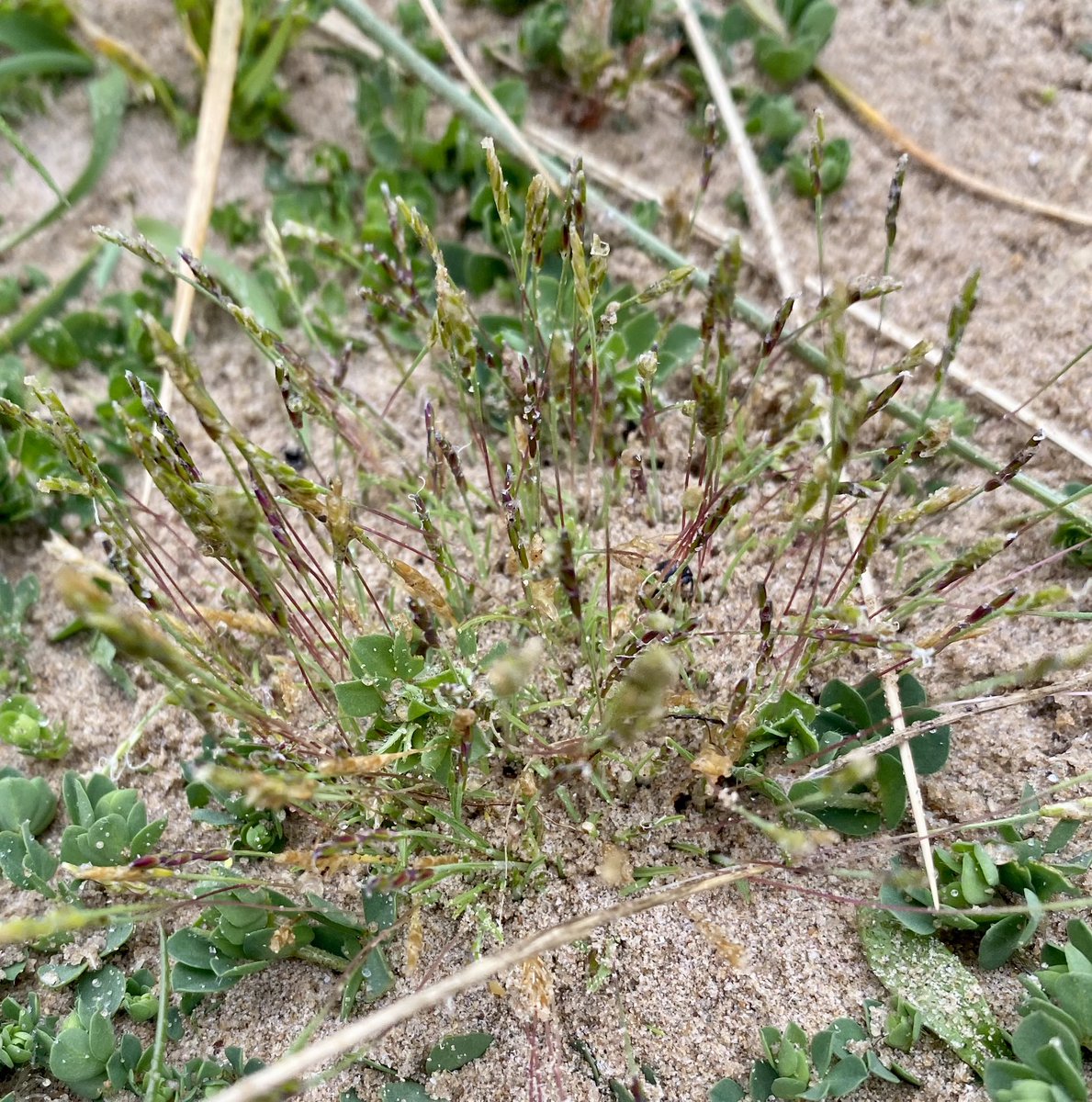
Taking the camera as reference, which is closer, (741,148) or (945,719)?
(945,719)

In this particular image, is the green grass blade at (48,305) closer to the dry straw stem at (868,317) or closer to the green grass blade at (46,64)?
the green grass blade at (46,64)

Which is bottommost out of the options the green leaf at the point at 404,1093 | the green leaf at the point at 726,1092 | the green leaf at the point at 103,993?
the green leaf at the point at 404,1093

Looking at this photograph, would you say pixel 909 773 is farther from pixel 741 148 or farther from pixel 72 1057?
pixel 741 148

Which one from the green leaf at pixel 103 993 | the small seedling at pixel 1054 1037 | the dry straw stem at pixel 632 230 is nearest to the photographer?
the small seedling at pixel 1054 1037

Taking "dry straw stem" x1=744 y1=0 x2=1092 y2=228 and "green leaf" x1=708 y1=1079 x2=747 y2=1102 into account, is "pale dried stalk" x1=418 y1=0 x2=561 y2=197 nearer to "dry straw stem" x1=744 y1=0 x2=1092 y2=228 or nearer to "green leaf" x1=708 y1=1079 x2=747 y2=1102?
"dry straw stem" x1=744 y1=0 x2=1092 y2=228

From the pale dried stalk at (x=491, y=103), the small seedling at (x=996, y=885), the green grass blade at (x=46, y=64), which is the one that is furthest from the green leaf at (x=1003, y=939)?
the green grass blade at (x=46, y=64)

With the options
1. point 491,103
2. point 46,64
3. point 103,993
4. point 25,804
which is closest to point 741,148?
point 491,103
